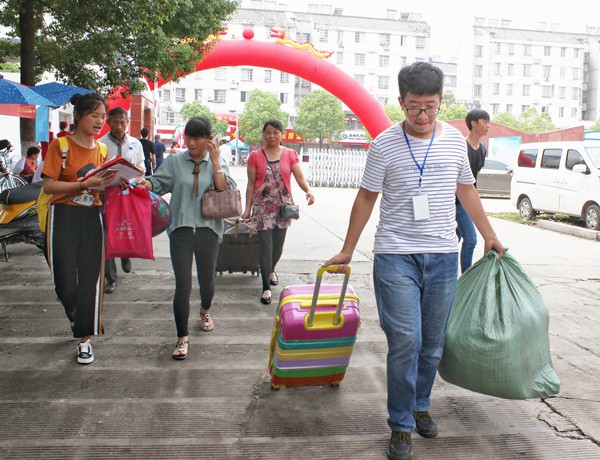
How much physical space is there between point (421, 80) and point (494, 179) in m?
19.8

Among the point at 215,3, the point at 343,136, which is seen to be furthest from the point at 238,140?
the point at 215,3

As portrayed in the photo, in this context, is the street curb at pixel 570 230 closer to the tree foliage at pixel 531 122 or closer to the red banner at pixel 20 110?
the red banner at pixel 20 110

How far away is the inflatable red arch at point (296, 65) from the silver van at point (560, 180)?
5816 mm

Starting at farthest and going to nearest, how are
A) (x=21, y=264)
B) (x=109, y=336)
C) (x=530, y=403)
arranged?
(x=21, y=264), (x=109, y=336), (x=530, y=403)

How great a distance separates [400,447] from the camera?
2.82 metres

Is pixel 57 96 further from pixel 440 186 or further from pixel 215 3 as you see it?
pixel 440 186

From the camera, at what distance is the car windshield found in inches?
482

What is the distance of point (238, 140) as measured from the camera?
202 feet

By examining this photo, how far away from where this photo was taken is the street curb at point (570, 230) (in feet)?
36.9

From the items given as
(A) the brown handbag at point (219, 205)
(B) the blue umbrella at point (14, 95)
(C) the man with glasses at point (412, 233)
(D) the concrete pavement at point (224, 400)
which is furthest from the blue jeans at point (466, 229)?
(B) the blue umbrella at point (14, 95)

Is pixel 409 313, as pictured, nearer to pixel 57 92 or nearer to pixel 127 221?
pixel 127 221

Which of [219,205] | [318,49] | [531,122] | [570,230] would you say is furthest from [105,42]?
[318,49]

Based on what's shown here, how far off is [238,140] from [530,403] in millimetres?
59483

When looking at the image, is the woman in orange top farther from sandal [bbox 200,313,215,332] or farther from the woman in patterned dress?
the woman in patterned dress
